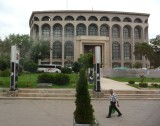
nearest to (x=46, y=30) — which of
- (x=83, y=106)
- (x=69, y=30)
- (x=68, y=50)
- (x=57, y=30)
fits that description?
(x=57, y=30)

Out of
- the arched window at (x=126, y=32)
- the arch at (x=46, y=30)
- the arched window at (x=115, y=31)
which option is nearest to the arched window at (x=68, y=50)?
the arch at (x=46, y=30)

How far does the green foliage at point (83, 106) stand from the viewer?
914 cm

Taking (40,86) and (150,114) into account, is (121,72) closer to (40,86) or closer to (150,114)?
(40,86)

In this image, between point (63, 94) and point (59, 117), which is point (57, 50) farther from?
point (59, 117)

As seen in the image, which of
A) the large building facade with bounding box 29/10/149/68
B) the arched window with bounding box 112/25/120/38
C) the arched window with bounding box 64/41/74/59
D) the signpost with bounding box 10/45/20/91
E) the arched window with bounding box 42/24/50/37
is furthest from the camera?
the arched window with bounding box 112/25/120/38

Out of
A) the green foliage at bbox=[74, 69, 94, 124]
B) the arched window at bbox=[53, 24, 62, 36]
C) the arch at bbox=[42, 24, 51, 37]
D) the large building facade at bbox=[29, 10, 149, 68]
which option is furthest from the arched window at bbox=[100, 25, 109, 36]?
the green foliage at bbox=[74, 69, 94, 124]

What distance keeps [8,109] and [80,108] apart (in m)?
7.69

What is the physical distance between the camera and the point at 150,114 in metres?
14.7

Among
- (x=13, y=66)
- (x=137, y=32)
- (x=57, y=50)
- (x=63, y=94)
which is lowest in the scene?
(x=63, y=94)

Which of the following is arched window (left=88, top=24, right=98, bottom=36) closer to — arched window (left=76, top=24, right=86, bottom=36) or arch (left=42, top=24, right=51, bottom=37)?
arched window (left=76, top=24, right=86, bottom=36)

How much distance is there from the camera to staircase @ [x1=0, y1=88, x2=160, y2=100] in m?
21.3

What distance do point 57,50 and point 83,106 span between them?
243 ft

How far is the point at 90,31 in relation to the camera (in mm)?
85500

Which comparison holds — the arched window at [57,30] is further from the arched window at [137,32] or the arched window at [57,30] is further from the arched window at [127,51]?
the arched window at [137,32]
